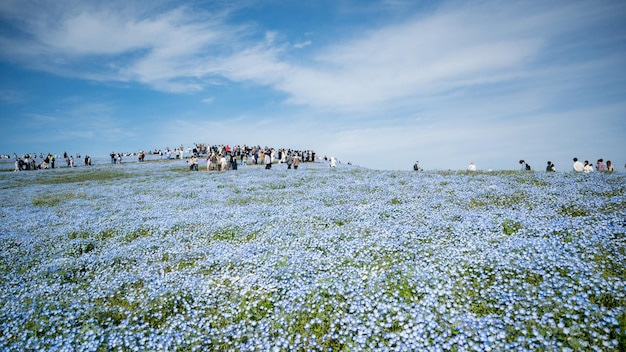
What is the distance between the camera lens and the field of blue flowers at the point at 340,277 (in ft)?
21.5

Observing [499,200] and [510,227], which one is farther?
[499,200]

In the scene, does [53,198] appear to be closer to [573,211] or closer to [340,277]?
[340,277]

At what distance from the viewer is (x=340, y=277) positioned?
884cm

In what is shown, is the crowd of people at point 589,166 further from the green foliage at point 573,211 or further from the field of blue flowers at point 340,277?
the green foliage at point 573,211

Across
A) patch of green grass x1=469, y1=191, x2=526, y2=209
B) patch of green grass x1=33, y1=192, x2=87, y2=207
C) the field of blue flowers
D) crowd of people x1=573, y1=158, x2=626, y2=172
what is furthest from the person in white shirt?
patch of green grass x1=33, y1=192, x2=87, y2=207

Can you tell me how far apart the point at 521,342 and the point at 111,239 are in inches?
603

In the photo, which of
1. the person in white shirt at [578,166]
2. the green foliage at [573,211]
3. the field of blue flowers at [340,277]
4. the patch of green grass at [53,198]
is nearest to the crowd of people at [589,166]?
the person in white shirt at [578,166]

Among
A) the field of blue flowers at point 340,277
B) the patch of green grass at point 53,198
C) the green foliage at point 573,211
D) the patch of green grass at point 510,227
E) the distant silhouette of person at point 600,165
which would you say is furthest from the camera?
the distant silhouette of person at point 600,165

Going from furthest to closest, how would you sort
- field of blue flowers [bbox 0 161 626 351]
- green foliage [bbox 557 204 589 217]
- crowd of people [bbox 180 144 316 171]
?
crowd of people [bbox 180 144 316 171], green foliage [bbox 557 204 589 217], field of blue flowers [bbox 0 161 626 351]

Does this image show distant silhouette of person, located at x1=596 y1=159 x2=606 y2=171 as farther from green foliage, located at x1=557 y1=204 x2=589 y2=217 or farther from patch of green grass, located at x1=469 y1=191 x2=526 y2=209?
green foliage, located at x1=557 y1=204 x2=589 y2=217

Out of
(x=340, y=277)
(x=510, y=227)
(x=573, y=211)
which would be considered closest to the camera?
(x=340, y=277)

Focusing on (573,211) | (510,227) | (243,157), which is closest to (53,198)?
(243,157)

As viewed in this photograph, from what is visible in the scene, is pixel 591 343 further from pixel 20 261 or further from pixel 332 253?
pixel 20 261

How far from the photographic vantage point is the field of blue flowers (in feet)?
21.5
